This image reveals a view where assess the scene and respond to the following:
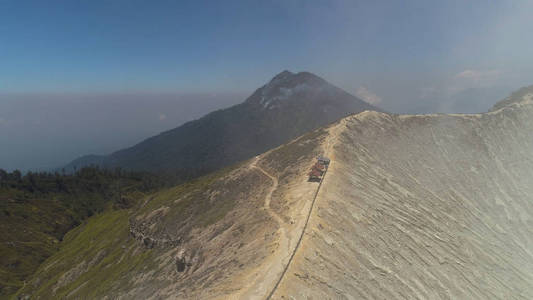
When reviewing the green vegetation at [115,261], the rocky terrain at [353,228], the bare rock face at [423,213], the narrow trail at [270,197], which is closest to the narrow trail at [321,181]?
the rocky terrain at [353,228]

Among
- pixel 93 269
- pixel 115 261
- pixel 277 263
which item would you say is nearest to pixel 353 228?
pixel 277 263

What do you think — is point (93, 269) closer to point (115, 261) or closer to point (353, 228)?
point (115, 261)

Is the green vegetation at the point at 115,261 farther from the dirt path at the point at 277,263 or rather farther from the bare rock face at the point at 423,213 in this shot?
the bare rock face at the point at 423,213

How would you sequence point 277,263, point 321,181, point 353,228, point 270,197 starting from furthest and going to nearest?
point 270,197, point 321,181, point 353,228, point 277,263

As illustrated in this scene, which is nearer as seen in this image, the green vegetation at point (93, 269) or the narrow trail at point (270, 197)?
the narrow trail at point (270, 197)

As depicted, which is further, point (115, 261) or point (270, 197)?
point (115, 261)

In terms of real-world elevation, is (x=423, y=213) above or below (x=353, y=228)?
below

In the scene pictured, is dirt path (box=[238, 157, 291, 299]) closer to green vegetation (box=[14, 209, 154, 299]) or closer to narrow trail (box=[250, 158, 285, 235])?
narrow trail (box=[250, 158, 285, 235])

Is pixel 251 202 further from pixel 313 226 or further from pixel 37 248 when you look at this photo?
pixel 37 248

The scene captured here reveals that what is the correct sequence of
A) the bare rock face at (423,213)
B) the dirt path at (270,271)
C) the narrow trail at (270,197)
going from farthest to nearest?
the narrow trail at (270,197) → the bare rock face at (423,213) → the dirt path at (270,271)

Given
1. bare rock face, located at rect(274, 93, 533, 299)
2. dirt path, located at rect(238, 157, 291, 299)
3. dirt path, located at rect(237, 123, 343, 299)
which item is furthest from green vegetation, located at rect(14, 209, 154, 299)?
bare rock face, located at rect(274, 93, 533, 299)
